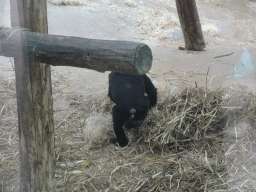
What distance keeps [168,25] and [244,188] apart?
17.3ft

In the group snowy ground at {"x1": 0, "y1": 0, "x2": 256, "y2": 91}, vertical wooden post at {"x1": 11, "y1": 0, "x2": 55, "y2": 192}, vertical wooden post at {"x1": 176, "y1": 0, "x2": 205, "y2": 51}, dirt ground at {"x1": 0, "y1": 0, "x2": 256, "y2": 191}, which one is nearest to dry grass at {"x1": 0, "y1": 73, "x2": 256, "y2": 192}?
dirt ground at {"x1": 0, "y1": 0, "x2": 256, "y2": 191}

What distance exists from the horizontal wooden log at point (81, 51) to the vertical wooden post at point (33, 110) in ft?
0.39

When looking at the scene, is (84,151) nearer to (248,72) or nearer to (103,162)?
(103,162)

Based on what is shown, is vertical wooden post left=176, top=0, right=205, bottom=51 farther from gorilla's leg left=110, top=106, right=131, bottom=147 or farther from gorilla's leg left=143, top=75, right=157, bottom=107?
gorilla's leg left=110, top=106, right=131, bottom=147

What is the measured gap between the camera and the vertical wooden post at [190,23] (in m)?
4.52

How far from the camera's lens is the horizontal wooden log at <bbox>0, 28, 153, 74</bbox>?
50.5 inches

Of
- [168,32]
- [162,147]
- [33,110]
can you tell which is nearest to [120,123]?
[162,147]

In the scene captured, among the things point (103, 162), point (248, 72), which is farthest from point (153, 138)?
point (248, 72)

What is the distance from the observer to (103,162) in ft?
7.86

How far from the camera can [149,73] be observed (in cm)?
388

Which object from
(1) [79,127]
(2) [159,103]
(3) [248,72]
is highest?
(3) [248,72]

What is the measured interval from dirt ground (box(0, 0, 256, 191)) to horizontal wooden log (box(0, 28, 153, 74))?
0.96 ft

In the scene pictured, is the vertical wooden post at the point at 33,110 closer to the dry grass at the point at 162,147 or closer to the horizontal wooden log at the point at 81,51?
the horizontal wooden log at the point at 81,51

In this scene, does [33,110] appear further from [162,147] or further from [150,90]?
[150,90]
